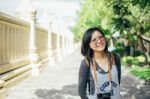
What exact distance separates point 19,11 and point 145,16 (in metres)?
6.05

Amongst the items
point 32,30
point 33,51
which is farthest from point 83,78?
point 32,30

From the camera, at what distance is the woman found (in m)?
4.08

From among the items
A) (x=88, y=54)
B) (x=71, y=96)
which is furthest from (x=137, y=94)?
(x=88, y=54)

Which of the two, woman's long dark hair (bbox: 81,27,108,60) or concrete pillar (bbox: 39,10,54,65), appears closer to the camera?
woman's long dark hair (bbox: 81,27,108,60)

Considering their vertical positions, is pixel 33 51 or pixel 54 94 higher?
pixel 33 51

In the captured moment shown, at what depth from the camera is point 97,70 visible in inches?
162

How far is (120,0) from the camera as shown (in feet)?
33.3

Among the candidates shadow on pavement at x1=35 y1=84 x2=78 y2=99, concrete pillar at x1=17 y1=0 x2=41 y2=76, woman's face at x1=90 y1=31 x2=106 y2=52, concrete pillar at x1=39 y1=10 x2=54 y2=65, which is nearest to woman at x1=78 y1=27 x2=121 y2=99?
woman's face at x1=90 y1=31 x2=106 y2=52

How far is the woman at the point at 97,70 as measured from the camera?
13.4 feet

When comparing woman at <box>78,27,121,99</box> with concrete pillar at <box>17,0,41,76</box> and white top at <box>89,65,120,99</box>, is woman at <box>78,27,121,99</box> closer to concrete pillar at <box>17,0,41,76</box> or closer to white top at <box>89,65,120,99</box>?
white top at <box>89,65,120,99</box>

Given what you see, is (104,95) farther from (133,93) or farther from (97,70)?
(133,93)

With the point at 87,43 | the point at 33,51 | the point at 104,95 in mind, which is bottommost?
the point at 33,51

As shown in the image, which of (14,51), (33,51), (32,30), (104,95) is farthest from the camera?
(32,30)

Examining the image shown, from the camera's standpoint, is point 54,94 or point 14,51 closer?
point 54,94
